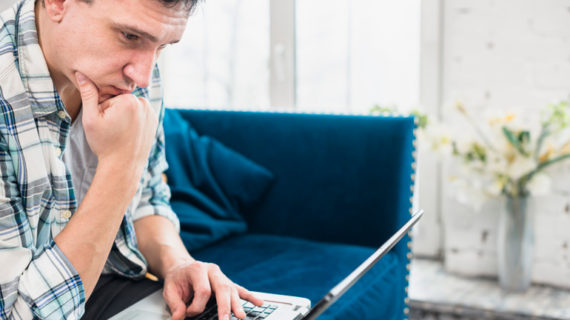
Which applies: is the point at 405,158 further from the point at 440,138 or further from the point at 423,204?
the point at 423,204

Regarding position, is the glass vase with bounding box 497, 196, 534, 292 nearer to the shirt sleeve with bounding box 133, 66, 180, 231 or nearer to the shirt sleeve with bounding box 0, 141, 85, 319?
the shirt sleeve with bounding box 133, 66, 180, 231

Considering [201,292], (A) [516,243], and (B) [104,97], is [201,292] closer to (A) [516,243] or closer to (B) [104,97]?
(B) [104,97]

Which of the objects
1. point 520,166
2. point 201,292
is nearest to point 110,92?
point 201,292

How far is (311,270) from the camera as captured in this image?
5.16 feet

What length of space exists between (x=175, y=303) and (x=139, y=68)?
0.37 m

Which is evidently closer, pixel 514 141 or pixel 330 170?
pixel 330 170

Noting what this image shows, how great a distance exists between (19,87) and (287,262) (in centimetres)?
92

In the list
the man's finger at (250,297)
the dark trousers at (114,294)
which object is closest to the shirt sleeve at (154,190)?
the dark trousers at (114,294)

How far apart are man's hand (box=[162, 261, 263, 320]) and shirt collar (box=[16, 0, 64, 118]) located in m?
0.34

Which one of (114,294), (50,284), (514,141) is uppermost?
(514,141)

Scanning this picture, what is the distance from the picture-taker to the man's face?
86cm

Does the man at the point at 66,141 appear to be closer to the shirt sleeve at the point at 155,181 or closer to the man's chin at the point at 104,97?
the man's chin at the point at 104,97

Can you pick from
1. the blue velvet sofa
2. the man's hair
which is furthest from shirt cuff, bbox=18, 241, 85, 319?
the blue velvet sofa

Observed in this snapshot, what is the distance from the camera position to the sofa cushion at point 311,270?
1.46 m
